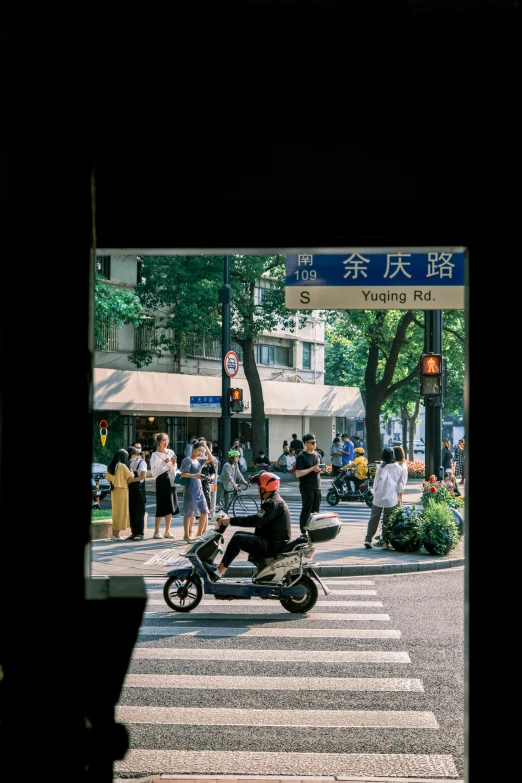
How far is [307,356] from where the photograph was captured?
4866 centimetres

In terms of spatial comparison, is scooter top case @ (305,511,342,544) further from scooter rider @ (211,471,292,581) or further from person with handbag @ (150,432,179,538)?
person with handbag @ (150,432,179,538)

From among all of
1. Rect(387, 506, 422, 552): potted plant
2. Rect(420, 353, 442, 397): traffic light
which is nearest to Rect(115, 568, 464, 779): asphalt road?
Rect(387, 506, 422, 552): potted plant

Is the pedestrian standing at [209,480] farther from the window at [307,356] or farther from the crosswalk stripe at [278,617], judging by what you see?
the window at [307,356]

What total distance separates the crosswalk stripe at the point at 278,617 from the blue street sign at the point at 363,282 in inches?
136

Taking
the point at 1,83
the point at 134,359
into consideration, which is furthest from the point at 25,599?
the point at 134,359

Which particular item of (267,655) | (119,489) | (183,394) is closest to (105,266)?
(183,394)

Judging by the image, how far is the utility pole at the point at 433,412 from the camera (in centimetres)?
1423

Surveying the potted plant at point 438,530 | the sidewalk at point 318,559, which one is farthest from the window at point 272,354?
the potted plant at point 438,530

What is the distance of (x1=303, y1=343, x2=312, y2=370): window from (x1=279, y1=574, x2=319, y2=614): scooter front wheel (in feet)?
128

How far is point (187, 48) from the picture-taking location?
330 cm

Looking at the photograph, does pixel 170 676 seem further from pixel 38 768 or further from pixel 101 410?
pixel 101 410

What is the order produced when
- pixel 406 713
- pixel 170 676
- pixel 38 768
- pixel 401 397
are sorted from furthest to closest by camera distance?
pixel 401 397
pixel 170 676
pixel 406 713
pixel 38 768

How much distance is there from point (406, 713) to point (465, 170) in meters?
4.20

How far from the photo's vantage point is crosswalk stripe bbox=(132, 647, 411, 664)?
7.44m
